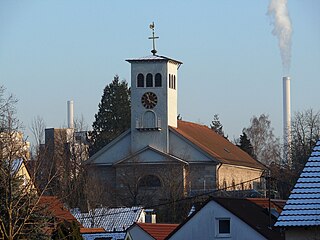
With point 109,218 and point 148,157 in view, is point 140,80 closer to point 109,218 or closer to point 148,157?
point 148,157

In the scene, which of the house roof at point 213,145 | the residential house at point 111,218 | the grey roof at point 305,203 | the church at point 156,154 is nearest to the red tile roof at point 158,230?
the residential house at point 111,218

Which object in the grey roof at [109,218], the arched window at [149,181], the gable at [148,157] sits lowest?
the grey roof at [109,218]

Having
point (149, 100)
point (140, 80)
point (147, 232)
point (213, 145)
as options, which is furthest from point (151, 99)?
point (147, 232)

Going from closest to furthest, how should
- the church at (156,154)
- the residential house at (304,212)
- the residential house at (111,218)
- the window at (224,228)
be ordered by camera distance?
the residential house at (304,212)
the window at (224,228)
the residential house at (111,218)
the church at (156,154)

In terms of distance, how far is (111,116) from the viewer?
116 metres

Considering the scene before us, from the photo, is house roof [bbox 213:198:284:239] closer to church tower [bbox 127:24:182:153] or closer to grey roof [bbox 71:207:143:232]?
grey roof [bbox 71:207:143:232]

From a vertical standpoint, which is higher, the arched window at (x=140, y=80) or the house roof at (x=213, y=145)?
the arched window at (x=140, y=80)

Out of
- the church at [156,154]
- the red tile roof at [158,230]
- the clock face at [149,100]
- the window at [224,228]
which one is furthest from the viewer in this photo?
the clock face at [149,100]

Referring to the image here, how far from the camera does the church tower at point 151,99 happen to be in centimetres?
9175

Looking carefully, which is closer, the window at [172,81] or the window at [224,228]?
the window at [224,228]

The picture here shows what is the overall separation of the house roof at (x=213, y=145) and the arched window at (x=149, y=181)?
421 centimetres

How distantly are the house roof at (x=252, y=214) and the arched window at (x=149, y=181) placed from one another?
4890cm

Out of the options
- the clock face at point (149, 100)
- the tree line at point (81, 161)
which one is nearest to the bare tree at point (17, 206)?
the tree line at point (81, 161)

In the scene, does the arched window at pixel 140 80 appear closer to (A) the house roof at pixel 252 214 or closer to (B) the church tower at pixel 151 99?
(B) the church tower at pixel 151 99
